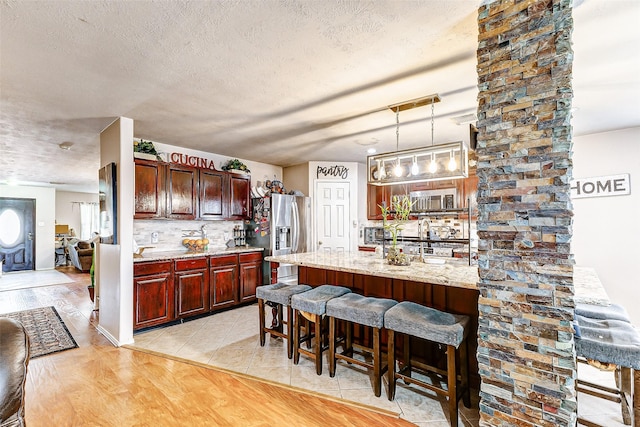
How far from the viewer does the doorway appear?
8.03 m

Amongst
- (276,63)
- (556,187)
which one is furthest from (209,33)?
(556,187)

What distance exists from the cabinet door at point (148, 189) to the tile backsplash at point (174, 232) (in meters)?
0.44

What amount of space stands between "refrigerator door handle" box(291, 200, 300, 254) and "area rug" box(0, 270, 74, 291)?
18.4 feet

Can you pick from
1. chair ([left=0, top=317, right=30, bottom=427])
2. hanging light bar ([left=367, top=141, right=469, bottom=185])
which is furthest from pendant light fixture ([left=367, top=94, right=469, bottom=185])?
chair ([left=0, top=317, right=30, bottom=427])

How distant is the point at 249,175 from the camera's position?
5.14 m

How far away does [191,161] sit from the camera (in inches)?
185

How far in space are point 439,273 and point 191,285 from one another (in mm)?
3147

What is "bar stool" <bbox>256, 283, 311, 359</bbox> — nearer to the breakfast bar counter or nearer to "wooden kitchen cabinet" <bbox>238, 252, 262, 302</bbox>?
the breakfast bar counter

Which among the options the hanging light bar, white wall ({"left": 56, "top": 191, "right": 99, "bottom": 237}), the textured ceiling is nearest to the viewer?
the textured ceiling

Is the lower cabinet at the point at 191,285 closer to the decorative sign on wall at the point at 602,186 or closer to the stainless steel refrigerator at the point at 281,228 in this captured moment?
the stainless steel refrigerator at the point at 281,228

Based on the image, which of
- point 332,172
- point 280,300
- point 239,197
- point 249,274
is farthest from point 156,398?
point 332,172

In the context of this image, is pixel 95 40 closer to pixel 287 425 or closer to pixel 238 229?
pixel 287 425

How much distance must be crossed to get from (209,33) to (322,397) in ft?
8.56

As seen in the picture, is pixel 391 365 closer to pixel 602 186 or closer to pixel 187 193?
pixel 187 193
